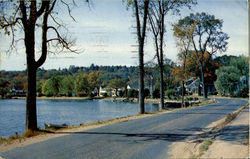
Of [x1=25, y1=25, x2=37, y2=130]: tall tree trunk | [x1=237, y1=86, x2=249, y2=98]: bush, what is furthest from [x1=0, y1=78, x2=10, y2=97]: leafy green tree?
[x1=25, y1=25, x2=37, y2=130]: tall tree trunk

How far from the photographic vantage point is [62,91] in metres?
106

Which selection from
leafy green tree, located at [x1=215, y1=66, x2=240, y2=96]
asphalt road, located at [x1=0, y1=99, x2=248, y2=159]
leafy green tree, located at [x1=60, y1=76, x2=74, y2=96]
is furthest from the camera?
leafy green tree, located at [x1=60, y1=76, x2=74, y2=96]

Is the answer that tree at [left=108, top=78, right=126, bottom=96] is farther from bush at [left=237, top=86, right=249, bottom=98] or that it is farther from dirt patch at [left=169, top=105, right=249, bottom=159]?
→ dirt patch at [left=169, top=105, right=249, bottom=159]

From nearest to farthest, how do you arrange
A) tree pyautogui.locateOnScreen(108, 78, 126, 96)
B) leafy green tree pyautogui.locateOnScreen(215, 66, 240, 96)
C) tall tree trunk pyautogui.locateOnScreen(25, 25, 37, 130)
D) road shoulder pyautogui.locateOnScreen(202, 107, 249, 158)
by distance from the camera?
road shoulder pyautogui.locateOnScreen(202, 107, 249, 158) < tall tree trunk pyautogui.locateOnScreen(25, 25, 37, 130) < leafy green tree pyautogui.locateOnScreen(215, 66, 240, 96) < tree pyautogui.locateOnScreen(108, 78, 126, 96)

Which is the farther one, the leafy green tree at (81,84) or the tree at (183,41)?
the leafy green tree at (81,84)

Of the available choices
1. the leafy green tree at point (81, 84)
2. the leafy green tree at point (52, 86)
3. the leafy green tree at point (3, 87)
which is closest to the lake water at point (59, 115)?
the leafy green tree at point (3, 87)

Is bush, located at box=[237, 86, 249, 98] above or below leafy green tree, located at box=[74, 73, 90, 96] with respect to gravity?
below

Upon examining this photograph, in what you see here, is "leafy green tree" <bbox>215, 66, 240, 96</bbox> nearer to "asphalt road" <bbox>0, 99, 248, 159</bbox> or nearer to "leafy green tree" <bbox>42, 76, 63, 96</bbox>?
"asphalt road" <bbox>0, 99, 248, 159</bbox>

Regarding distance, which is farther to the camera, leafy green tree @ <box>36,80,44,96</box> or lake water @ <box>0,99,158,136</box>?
leafy green tree @ <box>36,80,44,96</box>

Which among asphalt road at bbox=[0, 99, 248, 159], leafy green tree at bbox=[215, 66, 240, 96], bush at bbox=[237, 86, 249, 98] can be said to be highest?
leafy green tree at bbox=[215, 66, 240, 96]

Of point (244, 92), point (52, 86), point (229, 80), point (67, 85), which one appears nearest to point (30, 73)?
point (244, 92)

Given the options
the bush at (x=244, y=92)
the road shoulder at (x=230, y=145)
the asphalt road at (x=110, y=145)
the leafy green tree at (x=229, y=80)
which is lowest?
the asphalt road at (x=110, y=145)

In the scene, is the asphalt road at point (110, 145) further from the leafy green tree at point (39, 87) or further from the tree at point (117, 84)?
the leafy green tree at point (39, 87)

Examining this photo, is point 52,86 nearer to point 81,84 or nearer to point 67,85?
point 67,85
